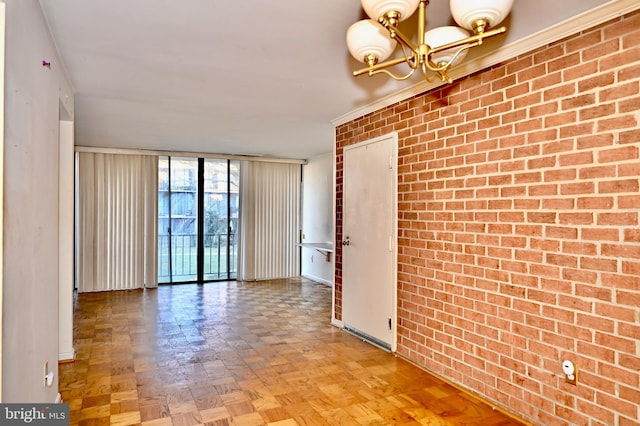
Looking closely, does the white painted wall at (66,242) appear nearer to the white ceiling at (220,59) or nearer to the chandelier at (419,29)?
the white ceiling at (220,59)

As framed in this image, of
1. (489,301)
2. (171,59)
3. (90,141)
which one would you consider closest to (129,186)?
(90,141)

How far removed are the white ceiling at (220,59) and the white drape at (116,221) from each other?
1.48 meters

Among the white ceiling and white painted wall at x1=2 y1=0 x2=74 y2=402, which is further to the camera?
the white ceiling

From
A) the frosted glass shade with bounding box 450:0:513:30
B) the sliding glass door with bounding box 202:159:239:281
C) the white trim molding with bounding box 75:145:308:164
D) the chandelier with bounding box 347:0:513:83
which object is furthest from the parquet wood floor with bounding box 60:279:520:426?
the white trim molding with bounding box 75:145:308:164

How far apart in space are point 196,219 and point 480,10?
597 cm

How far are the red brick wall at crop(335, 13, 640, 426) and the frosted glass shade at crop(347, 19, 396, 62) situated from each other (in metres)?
1.04

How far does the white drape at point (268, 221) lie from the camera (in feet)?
22.6

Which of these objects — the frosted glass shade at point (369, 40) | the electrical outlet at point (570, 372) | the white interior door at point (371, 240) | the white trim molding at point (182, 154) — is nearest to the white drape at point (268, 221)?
the white trim molding at point (182, 154)

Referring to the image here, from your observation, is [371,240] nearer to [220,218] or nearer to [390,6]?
[390,6]

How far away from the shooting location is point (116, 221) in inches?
238

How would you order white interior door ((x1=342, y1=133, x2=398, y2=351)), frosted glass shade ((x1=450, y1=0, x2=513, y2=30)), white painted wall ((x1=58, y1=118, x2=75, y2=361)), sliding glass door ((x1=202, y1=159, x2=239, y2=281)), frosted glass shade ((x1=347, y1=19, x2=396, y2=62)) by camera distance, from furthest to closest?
sliding glass door ((x1=202, y1=159, x2=239, y2=281)), white interior door ((x1=342, y1=133, x2=398, y2=351)), white painted wall ((x1=58, y1=118, x2=75, y2=361)), frosted glass shade ((x1=347, y1=19, x2=396, y2=62)), frosted glass shade ((x1=450, y1=0, x2=513, y2=30))

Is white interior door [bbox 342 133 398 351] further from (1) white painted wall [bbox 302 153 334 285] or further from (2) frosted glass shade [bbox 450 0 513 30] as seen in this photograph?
(1) white painted wall [bbox 302 153 334 285]

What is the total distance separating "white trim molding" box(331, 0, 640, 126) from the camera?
1837 mm

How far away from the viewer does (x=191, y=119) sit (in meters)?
4.22
